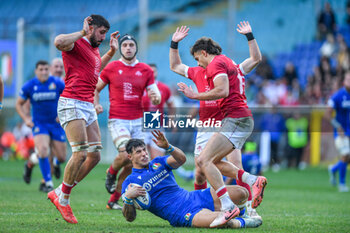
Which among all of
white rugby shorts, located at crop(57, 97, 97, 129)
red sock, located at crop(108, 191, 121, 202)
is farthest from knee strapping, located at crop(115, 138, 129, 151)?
white rugby shorts, located at crop(57, 97, 97, 129)

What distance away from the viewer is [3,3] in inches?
1109

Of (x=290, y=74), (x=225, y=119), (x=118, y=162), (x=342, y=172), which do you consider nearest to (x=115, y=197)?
(x=118, y=162)

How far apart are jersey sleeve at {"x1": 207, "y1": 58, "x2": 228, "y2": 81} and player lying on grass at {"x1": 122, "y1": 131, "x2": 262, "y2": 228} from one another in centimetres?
98

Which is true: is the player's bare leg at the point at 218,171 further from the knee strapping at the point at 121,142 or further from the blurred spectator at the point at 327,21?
the blurred spectator at the point at 327,21

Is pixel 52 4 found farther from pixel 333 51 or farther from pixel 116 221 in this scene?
pixel 116 221

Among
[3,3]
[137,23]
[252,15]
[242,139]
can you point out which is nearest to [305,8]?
[252,15]

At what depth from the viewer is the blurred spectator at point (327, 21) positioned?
2303 cm

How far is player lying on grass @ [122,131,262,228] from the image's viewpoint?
6965 mm

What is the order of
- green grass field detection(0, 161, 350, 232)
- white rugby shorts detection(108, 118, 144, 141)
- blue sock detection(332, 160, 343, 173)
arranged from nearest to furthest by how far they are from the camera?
green grass field detection(0, 161, 350, 232), white rugby shorts detection(108, 118, 144, 141), blue sock detection(332, 160, 343, 173)

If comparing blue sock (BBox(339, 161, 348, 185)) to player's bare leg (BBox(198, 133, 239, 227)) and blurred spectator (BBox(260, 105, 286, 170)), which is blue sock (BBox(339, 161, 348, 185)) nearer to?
blurred spectator (BBox(260, 105, 286, 170))

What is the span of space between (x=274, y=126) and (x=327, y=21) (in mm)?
5354

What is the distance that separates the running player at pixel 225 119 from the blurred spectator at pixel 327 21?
1647cm

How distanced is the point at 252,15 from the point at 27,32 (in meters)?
9.35

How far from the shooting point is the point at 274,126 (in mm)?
20719
